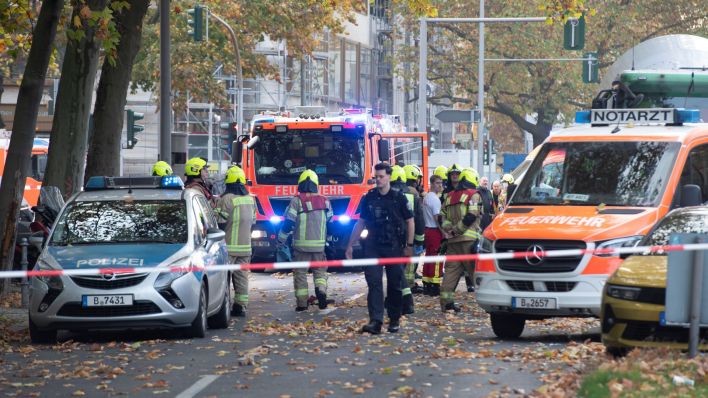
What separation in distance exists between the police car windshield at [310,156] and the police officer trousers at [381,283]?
11779mm

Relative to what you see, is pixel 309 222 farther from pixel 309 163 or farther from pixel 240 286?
pixel 309 163

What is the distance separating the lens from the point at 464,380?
12078 millimetres

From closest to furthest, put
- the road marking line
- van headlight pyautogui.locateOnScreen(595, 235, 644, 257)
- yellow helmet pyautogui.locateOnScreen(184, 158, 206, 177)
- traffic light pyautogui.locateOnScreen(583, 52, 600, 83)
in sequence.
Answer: the road marking line, van headlight pyautogui.locateOnScreen(595, 235, 644, 257), yellow helmet pyautogui.locateOnScreen(184, 158, 206, 177), traffic light pyautogui.locateOnScreen(583, 52, 600, 83)

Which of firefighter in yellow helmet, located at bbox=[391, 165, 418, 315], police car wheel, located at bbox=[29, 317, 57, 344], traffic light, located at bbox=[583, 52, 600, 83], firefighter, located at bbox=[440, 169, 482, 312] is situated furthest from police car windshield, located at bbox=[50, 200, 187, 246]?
traffic light, located at bbox=[583, 52, 600, 83]

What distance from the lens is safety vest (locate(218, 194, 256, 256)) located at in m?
18.9

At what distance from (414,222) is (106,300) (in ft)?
12.2

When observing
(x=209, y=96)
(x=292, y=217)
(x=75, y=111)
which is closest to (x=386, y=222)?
(x=292, y=217)

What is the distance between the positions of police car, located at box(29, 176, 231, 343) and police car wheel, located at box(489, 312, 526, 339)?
2.95 meters

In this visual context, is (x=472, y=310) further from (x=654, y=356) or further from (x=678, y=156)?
(x=654, y=356)

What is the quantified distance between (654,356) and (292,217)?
8676mm

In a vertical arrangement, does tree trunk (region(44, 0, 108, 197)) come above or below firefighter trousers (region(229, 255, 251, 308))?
above

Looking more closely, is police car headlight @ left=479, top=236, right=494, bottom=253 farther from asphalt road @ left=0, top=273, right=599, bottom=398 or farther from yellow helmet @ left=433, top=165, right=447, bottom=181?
yellow helmet @ left=433, top=165, right=447, bottom=181

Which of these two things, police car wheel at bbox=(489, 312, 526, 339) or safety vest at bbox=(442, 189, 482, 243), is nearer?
police car wheel at bbox=(489, 312, 526, 339)

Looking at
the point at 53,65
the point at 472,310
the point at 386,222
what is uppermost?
the point at 53,65
